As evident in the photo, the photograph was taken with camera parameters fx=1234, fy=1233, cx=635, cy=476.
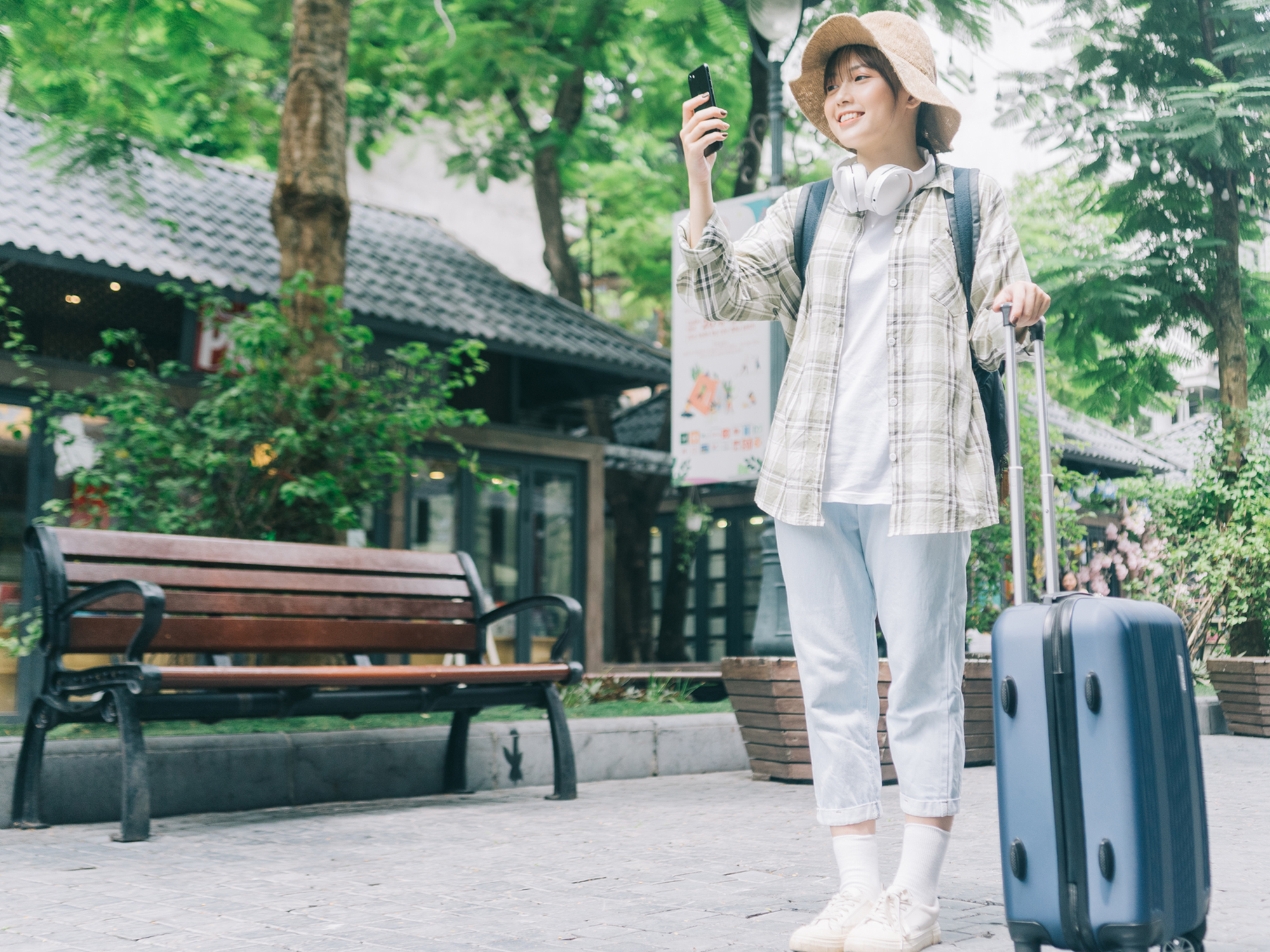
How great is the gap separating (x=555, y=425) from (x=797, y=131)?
14.2 ft

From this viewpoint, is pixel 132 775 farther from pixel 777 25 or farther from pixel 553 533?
pixel 553 533

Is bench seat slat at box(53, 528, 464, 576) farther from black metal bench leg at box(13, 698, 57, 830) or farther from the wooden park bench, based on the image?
black metal bench leg at box(13, 698, 57, 830)

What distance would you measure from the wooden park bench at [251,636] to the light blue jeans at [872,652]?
2327mm

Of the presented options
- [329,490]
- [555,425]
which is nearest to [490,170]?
[555,425]

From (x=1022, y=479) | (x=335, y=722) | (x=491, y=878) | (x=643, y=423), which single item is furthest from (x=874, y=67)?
(x=643, y=423)

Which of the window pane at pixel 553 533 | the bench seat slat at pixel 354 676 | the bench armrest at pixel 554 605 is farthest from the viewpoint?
the window pane at pixel 553 533

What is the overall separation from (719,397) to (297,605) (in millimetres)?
4594

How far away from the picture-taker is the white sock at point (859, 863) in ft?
8.12

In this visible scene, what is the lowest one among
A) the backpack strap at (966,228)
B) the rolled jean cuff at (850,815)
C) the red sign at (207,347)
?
the rolled jean cuff at (850,815)

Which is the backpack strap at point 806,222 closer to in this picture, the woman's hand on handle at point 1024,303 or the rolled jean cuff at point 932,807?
the woman's hand on handle at point 1024,303

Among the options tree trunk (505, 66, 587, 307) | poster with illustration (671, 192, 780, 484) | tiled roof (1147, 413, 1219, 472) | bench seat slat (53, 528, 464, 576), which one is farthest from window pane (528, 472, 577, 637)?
bench seat slat (53, 528, 464, 576)

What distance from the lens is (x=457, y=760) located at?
17.8 feet

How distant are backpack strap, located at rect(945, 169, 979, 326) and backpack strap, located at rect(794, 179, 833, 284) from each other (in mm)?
284

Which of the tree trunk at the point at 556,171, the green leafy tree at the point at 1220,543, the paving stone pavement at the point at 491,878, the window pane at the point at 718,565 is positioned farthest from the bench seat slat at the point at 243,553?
the window pane at the point at 718,565
